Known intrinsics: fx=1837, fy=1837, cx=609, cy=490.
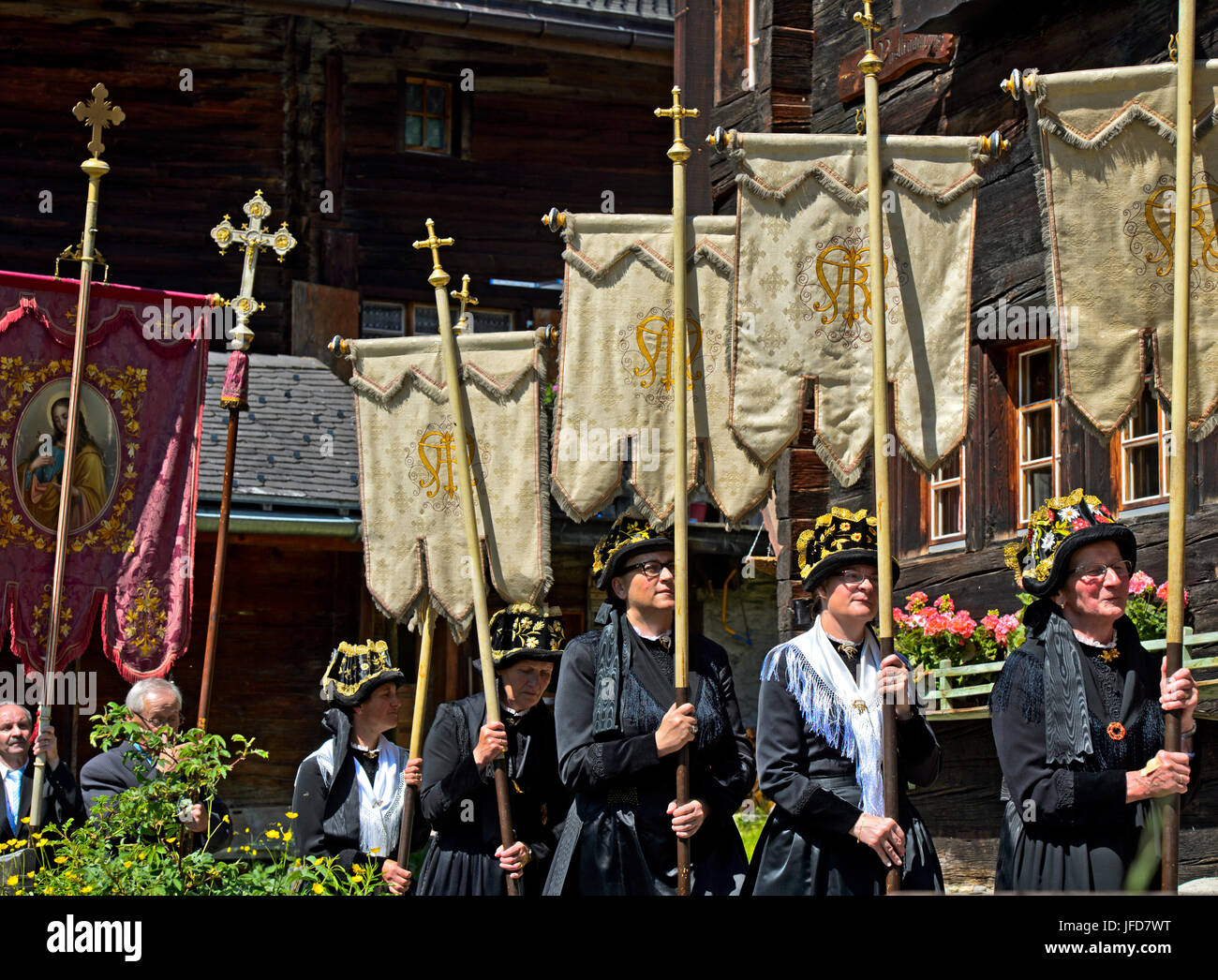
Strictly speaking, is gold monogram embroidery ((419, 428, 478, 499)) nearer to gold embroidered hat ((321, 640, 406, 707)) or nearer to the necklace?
gold embroidered hat ((321, 640, 406, 707))

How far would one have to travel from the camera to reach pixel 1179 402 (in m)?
→ 5.07

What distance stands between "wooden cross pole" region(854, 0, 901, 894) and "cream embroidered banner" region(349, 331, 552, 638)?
5.11ft

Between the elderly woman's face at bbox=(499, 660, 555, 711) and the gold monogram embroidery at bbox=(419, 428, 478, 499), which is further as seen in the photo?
the gold monogram embroidery at bbox=(419, 428, 478, 499)

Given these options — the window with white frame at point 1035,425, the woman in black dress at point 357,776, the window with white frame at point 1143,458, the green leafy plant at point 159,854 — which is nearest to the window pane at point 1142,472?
the window with white frame at point 1143,458

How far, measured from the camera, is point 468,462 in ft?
22.2

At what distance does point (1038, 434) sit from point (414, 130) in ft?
31.1

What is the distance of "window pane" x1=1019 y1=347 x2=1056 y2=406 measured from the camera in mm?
9273

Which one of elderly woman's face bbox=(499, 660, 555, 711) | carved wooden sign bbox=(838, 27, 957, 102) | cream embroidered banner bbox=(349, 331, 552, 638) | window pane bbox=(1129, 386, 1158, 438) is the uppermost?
carved wooden sign bbox=(838, 27, 957, 102)

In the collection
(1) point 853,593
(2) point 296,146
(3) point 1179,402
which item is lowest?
(1) point 853,593

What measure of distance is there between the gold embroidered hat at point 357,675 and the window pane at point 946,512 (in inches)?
146

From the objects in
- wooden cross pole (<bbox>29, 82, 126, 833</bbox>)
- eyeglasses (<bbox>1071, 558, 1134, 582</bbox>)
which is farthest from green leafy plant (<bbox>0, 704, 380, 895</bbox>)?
eyeglasses (<bbox>1071, 558, 1134, 582</bbox>)

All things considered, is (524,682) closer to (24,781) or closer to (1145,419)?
(24,781)

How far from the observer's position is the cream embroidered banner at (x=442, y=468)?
692 cm

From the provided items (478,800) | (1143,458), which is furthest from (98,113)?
(1143,458)
